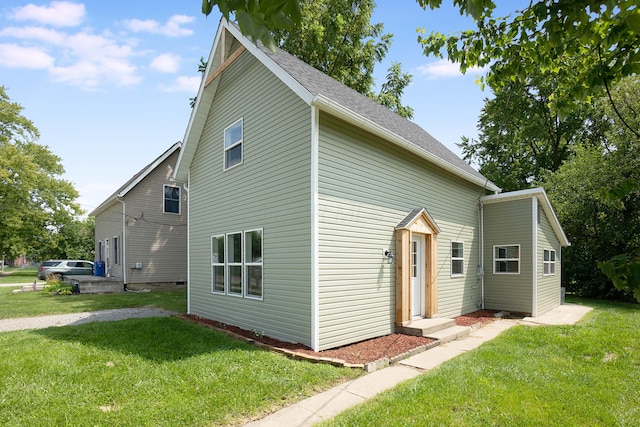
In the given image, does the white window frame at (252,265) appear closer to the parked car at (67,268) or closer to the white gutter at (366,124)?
the white gutter at (366,124)

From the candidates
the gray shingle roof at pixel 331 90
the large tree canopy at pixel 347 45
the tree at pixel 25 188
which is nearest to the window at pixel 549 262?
the gray shingle roof at pixel 331 90

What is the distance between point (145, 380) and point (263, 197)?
13.9 ft

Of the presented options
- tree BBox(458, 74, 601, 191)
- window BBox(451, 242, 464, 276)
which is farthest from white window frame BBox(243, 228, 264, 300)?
tree BBox(458, 74, 601, 191)

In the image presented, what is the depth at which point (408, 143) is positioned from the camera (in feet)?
27.9

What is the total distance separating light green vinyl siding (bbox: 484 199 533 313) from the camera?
11.5m

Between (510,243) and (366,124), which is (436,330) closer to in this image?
(366,124)

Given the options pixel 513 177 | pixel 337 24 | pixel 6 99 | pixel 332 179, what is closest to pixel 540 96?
pixel 513 177

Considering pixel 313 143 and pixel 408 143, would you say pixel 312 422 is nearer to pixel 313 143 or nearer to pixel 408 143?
pixel 313 143

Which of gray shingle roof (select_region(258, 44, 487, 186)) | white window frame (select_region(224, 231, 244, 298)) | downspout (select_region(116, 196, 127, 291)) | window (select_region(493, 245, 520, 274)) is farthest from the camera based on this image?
downspout (select_region(116, 196, 127, 291))

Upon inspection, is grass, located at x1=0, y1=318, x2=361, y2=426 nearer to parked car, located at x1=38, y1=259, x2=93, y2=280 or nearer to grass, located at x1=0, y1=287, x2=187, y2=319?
grass, located at x1=0, y1=287, x2=187, y2=319

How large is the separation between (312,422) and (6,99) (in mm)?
35428

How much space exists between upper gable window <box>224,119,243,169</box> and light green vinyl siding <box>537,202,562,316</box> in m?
9.53

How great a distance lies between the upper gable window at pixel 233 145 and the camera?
9.30 meters

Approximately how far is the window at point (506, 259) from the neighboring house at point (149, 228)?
14.6 m
